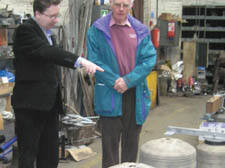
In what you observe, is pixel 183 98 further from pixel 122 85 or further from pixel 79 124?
pixel 122 85

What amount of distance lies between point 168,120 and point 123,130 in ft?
12.5

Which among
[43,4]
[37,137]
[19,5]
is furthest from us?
[19,5]

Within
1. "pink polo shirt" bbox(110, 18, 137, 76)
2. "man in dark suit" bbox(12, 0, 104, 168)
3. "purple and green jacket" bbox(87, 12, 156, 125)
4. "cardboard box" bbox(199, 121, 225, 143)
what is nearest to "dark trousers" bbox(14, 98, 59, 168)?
"man in dark suit" bbox(12, 0, 104, 168)

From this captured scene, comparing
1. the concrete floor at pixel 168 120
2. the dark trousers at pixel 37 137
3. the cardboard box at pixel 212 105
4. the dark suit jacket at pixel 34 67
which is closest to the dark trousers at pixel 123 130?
the dark trousers at pixel 37 137

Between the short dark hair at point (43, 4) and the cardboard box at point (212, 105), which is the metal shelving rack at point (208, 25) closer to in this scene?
the cardboard box at point (212, 105)

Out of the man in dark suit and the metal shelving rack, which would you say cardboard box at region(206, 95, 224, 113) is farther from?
the metal shelving rack

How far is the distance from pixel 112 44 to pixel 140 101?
1.70 feet

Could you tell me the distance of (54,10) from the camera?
7.93 feet

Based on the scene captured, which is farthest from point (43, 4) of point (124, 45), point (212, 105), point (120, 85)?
point (212, 105)

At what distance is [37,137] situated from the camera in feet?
8.55

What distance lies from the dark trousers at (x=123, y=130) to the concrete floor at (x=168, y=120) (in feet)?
4.54

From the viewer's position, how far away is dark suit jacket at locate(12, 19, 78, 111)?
7.80 feet

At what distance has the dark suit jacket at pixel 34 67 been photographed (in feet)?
7.80

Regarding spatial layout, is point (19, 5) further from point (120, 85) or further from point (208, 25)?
point (208, 25)
